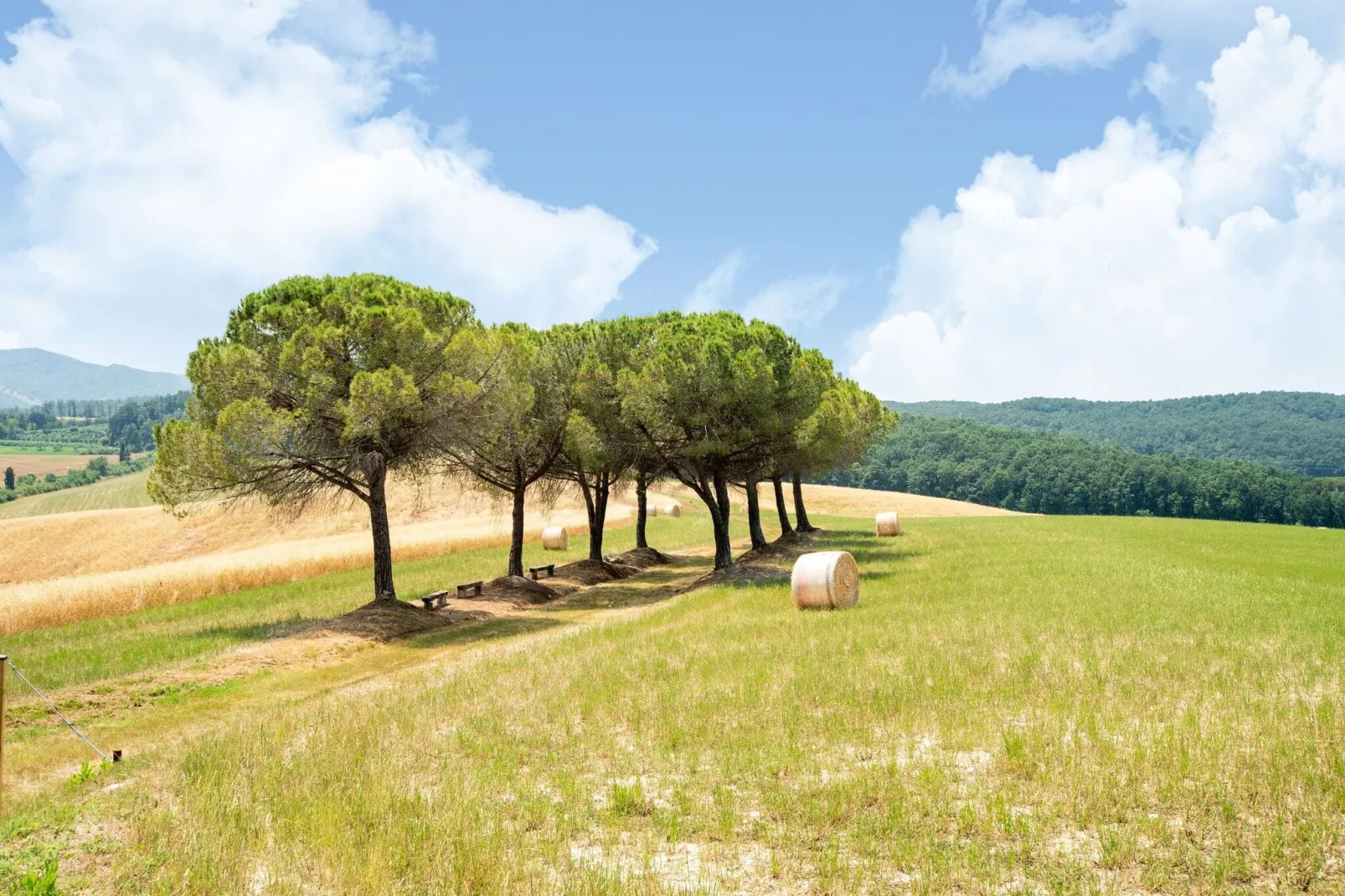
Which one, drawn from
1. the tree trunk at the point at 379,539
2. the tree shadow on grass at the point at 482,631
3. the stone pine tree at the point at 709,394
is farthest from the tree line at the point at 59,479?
the tree shadow on grass at the point at 482,631

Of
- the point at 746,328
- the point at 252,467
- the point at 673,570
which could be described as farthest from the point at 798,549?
the point at 252,467

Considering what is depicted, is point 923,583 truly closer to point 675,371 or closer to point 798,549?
point 675,371

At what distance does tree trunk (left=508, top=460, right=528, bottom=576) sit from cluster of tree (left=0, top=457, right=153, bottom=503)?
452 feet

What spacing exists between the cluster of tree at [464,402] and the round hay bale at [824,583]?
399 inches

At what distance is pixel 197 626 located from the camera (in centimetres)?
2398

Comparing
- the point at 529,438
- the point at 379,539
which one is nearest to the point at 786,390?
the point at 529,438

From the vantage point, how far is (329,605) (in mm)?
27234

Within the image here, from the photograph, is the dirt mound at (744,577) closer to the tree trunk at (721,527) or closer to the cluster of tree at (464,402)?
the tree trunk at (721,527)

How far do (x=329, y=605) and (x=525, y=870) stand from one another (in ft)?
75.8

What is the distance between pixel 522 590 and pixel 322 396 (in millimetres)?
10290

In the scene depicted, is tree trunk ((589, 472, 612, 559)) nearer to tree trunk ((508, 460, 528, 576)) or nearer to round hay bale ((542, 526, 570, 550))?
tree trunk ((508, 460, 528, 576))

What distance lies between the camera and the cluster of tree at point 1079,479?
11244cm

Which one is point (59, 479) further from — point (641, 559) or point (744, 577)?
point (744, 577)

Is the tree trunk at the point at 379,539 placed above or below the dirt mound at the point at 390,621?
above
